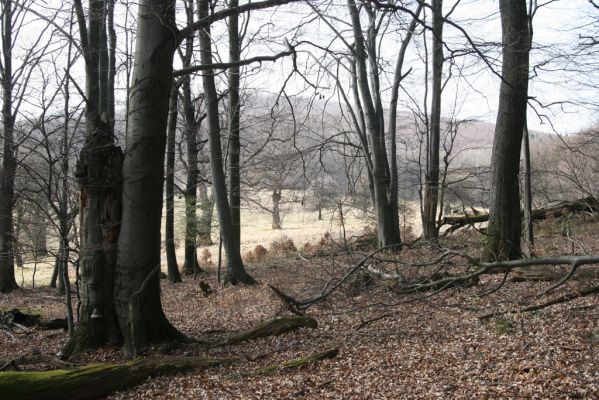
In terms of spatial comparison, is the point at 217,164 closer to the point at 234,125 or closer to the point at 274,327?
the point at 234,125

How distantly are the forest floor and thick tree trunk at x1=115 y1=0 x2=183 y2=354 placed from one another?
61 centimetres

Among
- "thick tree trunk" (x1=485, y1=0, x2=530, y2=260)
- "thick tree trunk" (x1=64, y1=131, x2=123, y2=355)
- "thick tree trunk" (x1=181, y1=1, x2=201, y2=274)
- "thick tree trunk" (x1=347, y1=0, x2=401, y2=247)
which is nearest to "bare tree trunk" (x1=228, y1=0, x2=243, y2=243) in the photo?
"thick tree trunk" (x1=181, y1=1, x2=201, y2=274)

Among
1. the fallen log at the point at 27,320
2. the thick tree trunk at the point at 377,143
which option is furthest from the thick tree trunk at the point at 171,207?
the fallen log at the point at 27,320

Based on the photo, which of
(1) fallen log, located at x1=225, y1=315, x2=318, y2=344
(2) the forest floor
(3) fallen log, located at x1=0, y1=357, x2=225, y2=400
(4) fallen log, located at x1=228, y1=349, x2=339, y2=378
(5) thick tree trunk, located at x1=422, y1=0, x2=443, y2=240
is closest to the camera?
(3) fallen log, located at x1=0, y1=357, x2=225, y2=400

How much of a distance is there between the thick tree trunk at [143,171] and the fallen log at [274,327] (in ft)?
3.68

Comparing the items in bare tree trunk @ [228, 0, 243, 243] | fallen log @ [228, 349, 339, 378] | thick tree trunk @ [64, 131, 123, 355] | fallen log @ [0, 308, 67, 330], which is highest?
bare tree trunk @ [228, 0, 243, 243]

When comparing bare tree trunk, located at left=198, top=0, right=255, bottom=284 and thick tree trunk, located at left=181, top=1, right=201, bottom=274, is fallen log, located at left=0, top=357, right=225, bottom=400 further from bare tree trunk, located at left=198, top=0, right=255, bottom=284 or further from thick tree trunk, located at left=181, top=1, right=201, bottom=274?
thick tree trunk, located at left=181, top=1, right=201, bottom=274

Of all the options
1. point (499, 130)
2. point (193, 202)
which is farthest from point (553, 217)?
point (193, 202)

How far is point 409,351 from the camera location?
619cm

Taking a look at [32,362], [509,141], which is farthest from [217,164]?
[32,362]

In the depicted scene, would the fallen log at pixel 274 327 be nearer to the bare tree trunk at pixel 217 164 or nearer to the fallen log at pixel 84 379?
the fallen log at pixel 84 379

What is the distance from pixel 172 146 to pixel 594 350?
14.7 m

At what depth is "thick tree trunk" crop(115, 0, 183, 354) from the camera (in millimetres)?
6645

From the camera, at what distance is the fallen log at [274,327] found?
288 inches
